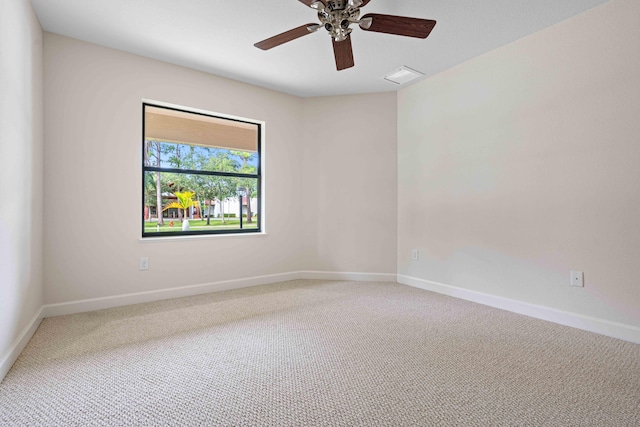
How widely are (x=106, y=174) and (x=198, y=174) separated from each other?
0.91 metres

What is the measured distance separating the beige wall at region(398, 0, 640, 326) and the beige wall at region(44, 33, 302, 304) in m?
2.53

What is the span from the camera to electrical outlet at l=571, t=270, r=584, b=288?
253cm

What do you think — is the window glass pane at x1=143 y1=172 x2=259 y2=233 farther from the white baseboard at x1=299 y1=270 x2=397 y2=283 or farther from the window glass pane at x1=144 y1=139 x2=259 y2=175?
the white baseboard at x1=299 y1=270 x2=397 y2=283

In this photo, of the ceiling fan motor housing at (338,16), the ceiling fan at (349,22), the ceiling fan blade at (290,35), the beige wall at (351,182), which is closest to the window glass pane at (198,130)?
the beige wall at (351,182)

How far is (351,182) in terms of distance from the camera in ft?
14.0

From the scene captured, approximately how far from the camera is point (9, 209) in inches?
75.2

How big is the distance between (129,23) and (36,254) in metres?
2.06

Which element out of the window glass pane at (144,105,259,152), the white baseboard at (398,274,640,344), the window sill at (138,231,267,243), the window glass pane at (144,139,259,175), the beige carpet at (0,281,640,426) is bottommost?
the beige carpet at (0,281,640,426)

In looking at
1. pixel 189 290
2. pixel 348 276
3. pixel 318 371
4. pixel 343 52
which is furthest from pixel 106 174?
pixel 348 276

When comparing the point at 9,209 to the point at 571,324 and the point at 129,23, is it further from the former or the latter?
the point at 571,324

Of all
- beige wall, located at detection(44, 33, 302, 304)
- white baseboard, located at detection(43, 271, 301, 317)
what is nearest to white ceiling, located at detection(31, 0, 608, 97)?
beige wall, located at detection(44, 33, 302, 304)

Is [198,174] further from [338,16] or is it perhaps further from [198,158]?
[338,16]

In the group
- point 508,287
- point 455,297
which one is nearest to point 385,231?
point 455,297

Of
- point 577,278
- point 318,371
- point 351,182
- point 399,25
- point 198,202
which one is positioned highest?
point 399,25
